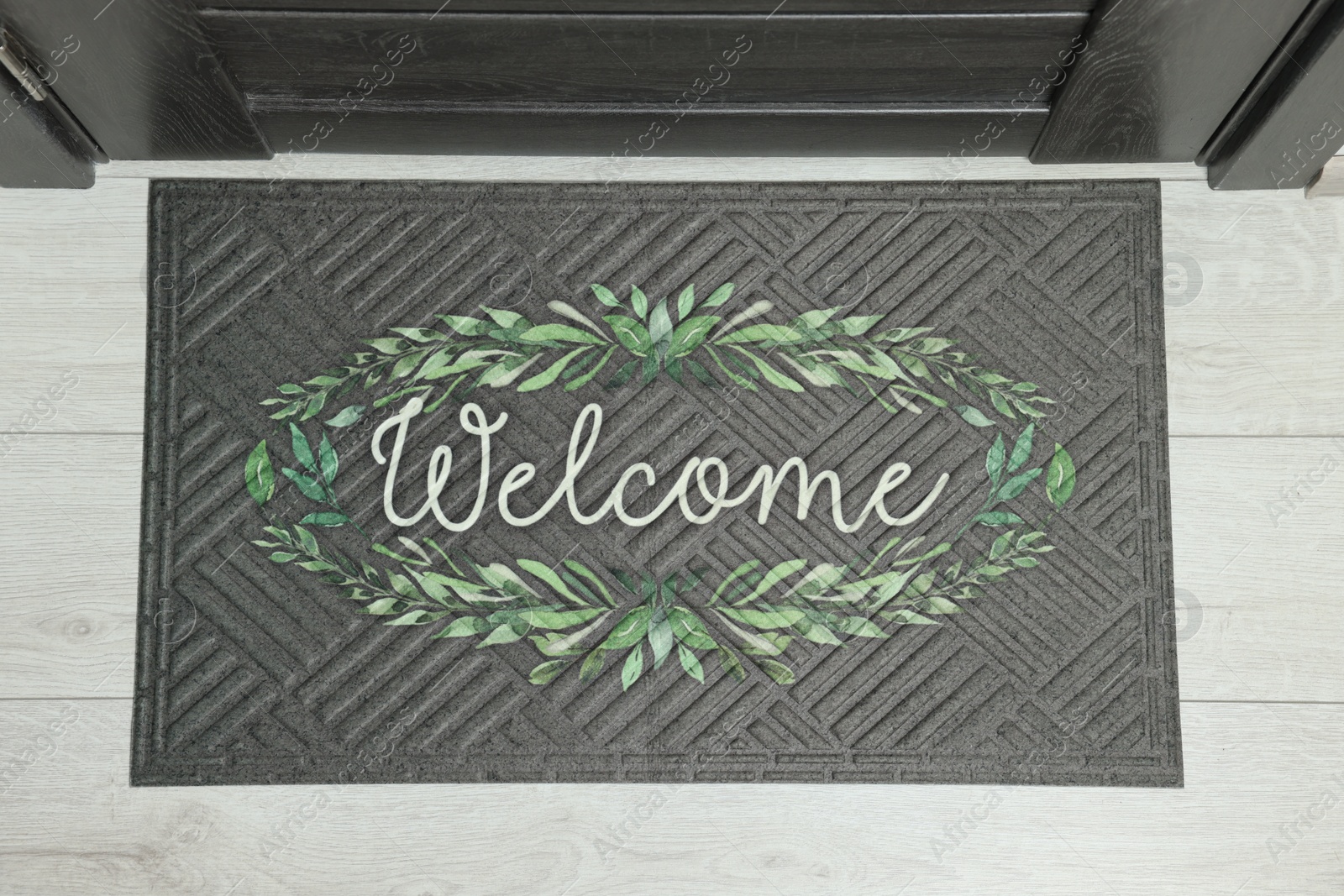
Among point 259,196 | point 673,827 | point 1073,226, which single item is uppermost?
point 259,196

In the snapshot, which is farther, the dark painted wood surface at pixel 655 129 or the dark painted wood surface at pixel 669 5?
the dark painted wood surface at pixel 655 129

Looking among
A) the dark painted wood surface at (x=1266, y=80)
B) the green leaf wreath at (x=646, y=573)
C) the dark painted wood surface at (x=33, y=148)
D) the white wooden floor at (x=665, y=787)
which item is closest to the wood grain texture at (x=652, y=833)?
the white wooden floor at (x=665, y=787)

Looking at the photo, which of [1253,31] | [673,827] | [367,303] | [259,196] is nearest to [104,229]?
[259,196]

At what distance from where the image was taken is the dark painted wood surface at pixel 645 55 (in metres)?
0.88

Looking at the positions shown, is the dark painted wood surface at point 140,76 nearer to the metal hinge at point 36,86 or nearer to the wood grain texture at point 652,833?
the metal hinge at point 36,86

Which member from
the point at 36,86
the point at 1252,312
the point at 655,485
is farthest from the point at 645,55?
the point at 1252,312

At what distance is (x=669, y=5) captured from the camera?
0.86 metres

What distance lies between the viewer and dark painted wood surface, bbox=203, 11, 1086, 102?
2.89ft

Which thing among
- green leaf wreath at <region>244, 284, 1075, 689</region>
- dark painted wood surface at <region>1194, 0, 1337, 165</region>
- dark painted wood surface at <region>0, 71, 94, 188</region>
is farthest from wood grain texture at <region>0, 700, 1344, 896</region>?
dark painted wood surface at <region>1194, 0, 1337, 165</region>

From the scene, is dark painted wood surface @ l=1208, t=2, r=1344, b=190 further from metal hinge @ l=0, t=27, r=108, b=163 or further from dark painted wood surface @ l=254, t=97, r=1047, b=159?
metal hinge @ l=0, t=27, r=108, b=163

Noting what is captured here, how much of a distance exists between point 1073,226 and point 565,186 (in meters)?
0.56

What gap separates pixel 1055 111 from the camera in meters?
0.97

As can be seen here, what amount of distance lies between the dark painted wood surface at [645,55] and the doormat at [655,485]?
0.12 meters

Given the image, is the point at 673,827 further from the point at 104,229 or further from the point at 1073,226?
the point at 104,229
